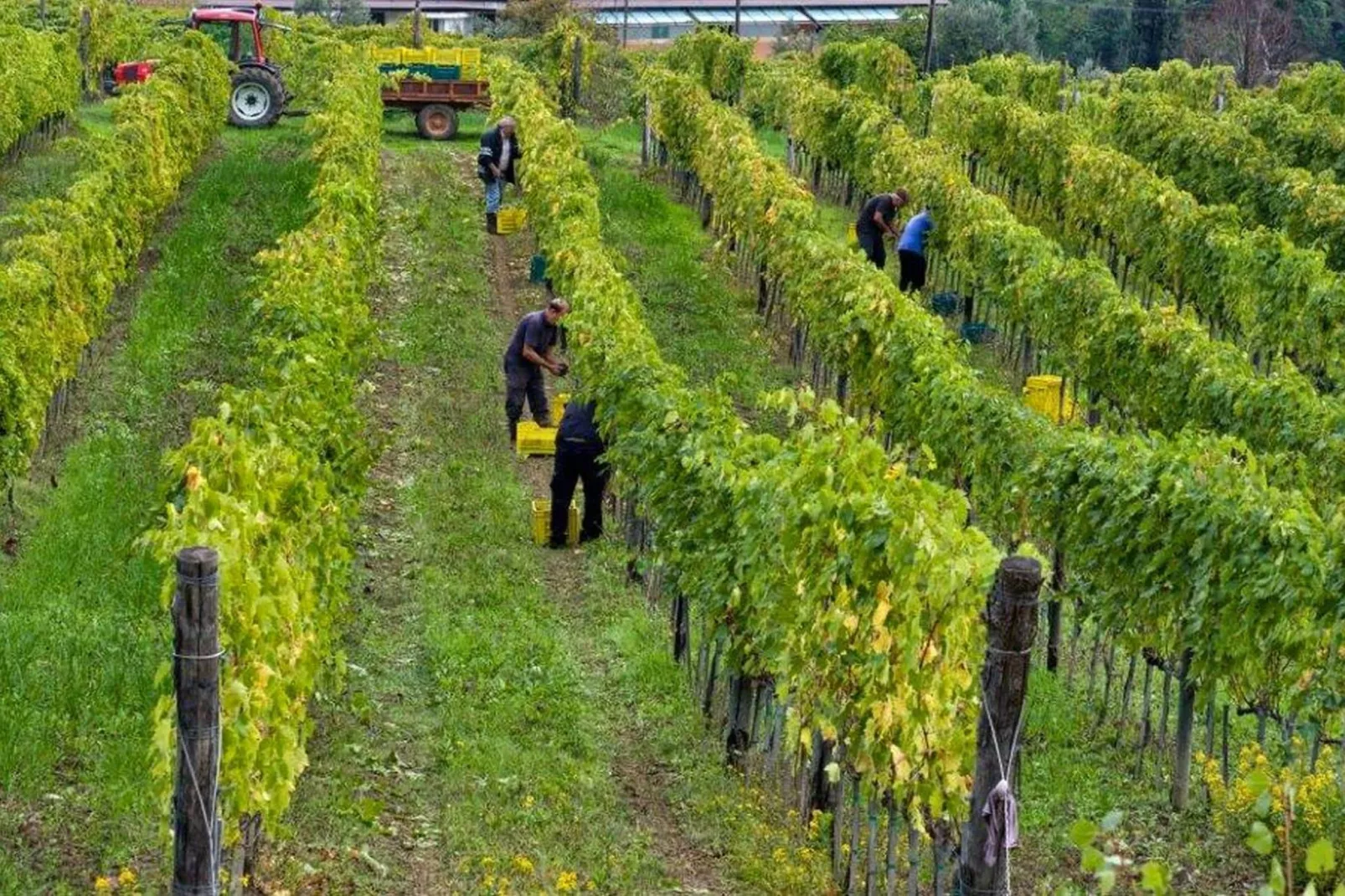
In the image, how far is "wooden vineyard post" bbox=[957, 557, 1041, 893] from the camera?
5.96m

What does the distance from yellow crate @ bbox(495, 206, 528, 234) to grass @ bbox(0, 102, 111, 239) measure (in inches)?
192

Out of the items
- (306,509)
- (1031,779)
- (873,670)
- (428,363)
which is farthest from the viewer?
(428,363)

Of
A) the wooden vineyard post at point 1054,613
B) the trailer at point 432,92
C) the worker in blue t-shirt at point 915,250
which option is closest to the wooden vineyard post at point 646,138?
the trailer at point 432,92

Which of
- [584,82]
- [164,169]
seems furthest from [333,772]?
[584,82]

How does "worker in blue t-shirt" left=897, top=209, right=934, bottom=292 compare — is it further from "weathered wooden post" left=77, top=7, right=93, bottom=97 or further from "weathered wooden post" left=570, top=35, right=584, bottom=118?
"weathered wooden post" left=77, top=7, right=93, bottom=97

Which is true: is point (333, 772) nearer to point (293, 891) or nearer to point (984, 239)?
point (293, 891)

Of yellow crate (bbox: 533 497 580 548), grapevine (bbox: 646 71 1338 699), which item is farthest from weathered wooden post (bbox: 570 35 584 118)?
yellow crate (bbox: 533 497 580 548)

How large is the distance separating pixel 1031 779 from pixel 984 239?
10437 mm

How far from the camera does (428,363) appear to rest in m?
18.9

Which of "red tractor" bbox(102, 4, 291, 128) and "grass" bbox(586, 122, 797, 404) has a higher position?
"red tractor" bbox(102, 4, 291, 128)

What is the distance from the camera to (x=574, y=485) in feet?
44.9

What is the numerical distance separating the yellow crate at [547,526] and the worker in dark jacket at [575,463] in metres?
0.08

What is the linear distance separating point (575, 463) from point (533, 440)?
2.33 meters

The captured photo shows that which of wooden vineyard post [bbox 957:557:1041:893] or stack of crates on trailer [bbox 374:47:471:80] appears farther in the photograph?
stack of crates on trailer [bbox 374:47:471:80]
